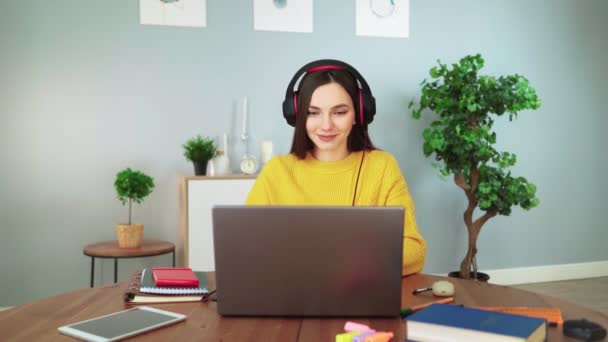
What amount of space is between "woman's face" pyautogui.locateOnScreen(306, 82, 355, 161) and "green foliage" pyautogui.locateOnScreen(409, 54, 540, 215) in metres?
2.00

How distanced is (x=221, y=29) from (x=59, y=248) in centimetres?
167

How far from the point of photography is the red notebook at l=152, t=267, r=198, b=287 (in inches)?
55.9

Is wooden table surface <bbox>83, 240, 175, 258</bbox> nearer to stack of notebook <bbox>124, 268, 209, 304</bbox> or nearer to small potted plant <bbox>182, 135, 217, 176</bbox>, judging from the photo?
small potted plant <bbox>182, 135, 217, 176</bbox>

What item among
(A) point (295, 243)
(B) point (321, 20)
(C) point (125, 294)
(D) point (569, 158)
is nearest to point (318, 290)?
(A) point (295, 243)

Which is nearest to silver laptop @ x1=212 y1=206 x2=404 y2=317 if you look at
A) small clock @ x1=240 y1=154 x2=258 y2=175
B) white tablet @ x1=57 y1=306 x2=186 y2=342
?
white tablet @ x1=57 y1=306 x2=186 y2=342

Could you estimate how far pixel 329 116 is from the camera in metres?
1.83

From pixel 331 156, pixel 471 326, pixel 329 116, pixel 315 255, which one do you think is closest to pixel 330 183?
pixel 331 156

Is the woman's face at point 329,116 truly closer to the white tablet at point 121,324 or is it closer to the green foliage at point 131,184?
the white tablet at point 121,324

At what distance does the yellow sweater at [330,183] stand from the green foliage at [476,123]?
1849 millimetres

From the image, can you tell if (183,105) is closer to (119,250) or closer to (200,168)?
(200,168)

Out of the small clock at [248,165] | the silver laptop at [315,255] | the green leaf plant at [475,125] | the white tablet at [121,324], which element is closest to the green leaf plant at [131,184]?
the small clock at [248,165]

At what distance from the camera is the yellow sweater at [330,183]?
1.93 meters

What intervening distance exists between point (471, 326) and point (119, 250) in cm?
261

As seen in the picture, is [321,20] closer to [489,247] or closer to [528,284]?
[489,247]
